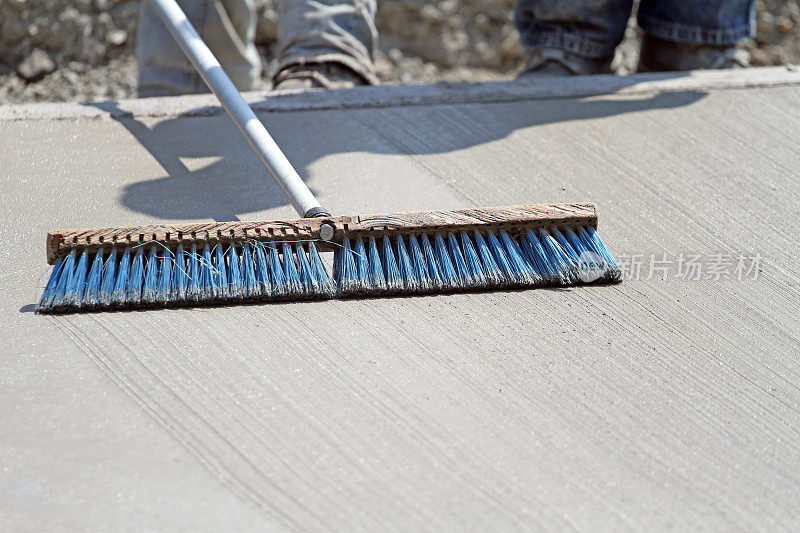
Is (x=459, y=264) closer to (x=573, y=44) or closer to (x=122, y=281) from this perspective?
(x=122, y=281)

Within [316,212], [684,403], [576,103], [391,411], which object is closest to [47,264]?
[316,212]

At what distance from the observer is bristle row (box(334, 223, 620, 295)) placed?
5.21ft

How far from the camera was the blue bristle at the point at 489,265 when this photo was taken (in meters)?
1.61

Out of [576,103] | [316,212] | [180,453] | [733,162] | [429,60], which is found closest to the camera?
[180,453]

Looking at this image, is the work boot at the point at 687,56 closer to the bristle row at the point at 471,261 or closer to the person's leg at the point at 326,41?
the person's leg at the point at 326,41

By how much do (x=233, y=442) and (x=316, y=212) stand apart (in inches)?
22.6

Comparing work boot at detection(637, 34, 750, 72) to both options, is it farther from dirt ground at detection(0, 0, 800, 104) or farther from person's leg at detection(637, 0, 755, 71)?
dirt ground at detection(0, 0, 800, 104)

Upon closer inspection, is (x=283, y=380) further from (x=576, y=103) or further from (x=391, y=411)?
(x=576, y=103)

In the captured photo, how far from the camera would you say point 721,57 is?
9.70 feet

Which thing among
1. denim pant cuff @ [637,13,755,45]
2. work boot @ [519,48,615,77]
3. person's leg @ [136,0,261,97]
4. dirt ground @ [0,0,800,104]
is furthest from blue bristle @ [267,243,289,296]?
dirt ground @ [0,0,800,104]

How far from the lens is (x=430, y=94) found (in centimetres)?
250

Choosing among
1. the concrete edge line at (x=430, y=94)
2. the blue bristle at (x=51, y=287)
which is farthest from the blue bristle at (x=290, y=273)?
the concrete edge line at (x=430, y=94)

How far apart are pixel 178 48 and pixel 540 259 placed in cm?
204

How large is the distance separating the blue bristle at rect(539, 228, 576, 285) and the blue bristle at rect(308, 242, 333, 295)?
457mm
